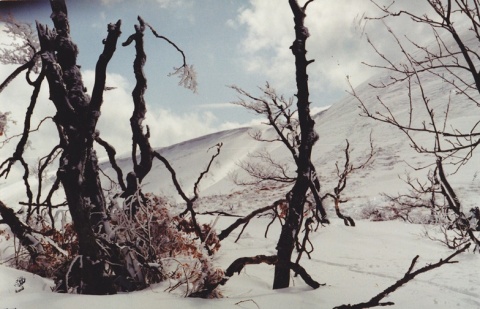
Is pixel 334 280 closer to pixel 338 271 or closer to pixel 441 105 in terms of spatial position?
pixel 338 271

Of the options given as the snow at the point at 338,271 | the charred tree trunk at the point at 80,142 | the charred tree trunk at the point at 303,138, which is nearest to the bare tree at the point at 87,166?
the charred tree trunk at the point at 80,142

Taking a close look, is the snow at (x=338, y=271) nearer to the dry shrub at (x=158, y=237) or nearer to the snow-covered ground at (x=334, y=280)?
the snow-covered ground at (x=334, y=280)

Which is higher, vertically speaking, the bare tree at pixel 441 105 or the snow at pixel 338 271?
the bare tree at pixel 441 105

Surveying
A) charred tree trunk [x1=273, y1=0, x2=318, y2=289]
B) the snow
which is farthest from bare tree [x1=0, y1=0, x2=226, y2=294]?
charred tree trunk [x1=273, y1=0, x2=318, y2=289]

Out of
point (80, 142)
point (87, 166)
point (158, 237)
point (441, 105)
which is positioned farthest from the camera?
point (441, 105)

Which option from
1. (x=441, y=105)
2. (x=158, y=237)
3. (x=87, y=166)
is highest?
(x=441, y=105)

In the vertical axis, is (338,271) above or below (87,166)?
below

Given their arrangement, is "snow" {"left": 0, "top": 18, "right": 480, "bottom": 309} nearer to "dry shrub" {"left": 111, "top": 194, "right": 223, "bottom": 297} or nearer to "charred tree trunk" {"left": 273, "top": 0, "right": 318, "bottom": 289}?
"dry shrub" {"left": 111, "top": 194, "right": 223, "bottom": 297}

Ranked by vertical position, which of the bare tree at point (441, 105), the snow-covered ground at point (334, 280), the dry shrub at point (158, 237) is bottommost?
the snow-covered ground at point (334, 280)

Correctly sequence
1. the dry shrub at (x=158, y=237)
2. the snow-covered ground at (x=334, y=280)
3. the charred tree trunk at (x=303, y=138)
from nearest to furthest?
the snow-covered ground at (x=334, y=280) < the charred tree trunk at (x=303, y=138) < the dry shrub at (x=158, y=237)

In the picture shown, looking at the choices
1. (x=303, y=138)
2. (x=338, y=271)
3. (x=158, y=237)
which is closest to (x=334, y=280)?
(x=338, y=271)

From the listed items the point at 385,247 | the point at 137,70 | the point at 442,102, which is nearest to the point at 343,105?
the point at 442,102

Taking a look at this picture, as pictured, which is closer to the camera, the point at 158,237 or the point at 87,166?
the point at 87,166

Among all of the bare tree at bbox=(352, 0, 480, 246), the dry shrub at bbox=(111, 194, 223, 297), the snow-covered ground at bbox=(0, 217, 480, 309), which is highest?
the bare tree at bbox=(352, 0, 480, 246)
